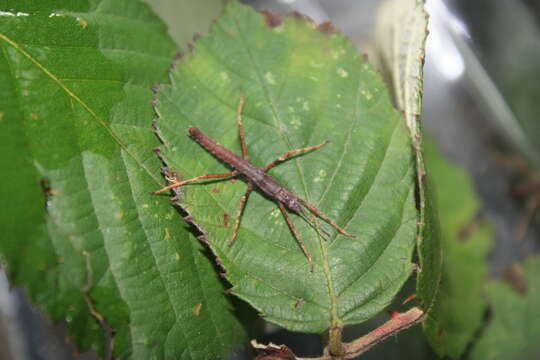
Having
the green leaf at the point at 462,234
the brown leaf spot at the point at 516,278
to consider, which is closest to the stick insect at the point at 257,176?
the green leaf at the point at 462,234

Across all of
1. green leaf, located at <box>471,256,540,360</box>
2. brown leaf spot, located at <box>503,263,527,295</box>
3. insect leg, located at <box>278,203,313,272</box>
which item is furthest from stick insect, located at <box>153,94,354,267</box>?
brown leaf spot, located at <box>503,263,527,295</box>

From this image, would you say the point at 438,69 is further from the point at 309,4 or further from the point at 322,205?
the point at 322,205

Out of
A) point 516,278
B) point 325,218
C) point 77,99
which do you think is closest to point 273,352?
point 325,218

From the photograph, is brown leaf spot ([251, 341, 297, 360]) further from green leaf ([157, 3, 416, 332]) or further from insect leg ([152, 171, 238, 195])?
insect leg ([152, 171, 238, 195])

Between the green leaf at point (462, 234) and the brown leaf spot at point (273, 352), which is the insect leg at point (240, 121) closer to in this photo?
the brown leaf spot at point (273, 352)

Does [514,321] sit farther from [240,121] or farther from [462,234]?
[240,121]

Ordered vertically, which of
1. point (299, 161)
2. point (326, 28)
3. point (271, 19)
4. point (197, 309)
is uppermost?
point (271, 19)

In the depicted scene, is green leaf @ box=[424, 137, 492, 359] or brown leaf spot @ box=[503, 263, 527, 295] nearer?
green leaf @ box=[424, 137, 492, 359]
